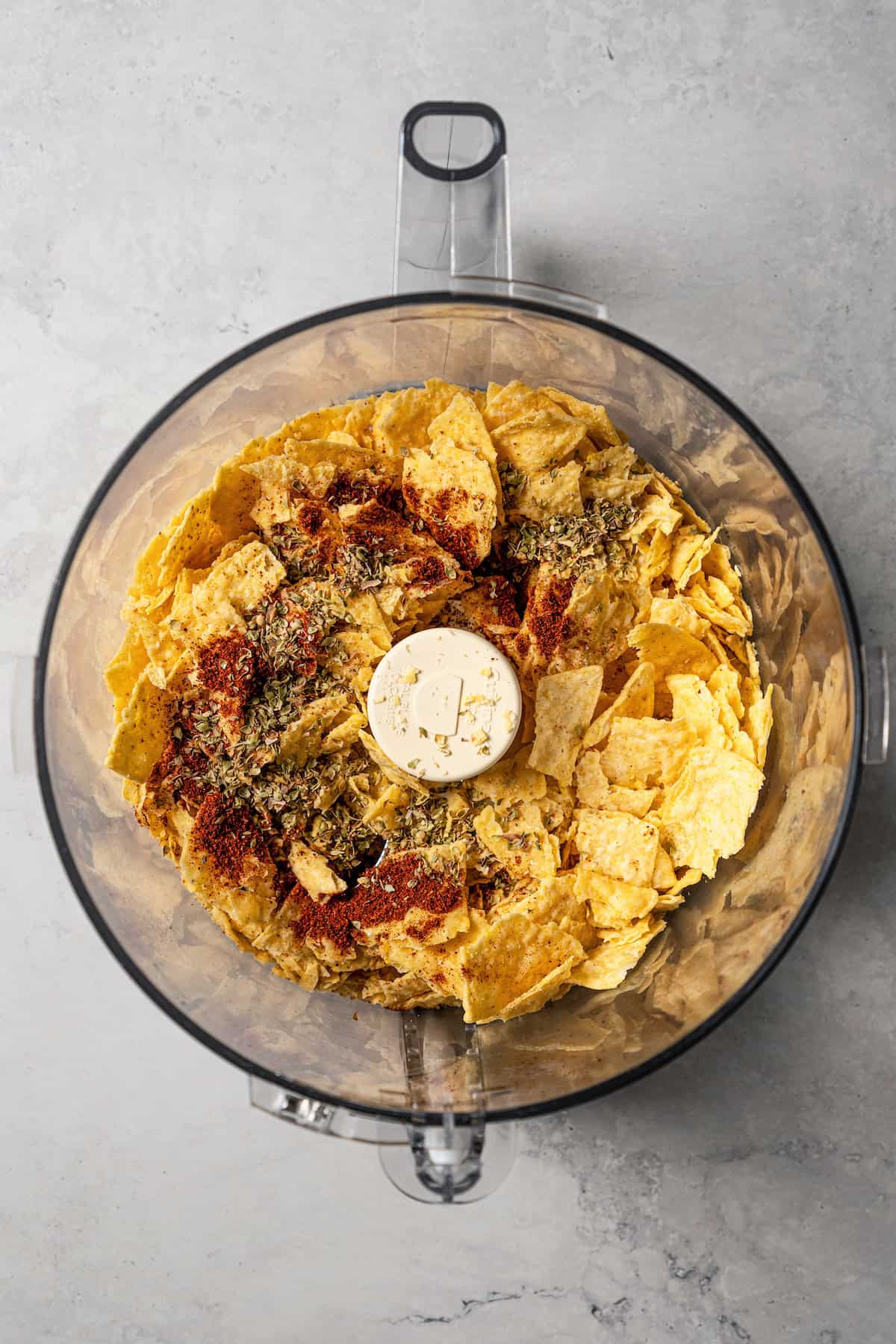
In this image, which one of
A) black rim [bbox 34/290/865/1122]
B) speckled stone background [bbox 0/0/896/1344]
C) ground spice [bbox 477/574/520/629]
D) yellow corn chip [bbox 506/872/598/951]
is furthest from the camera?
speckled stone background [bbox 0/0/896/1344]

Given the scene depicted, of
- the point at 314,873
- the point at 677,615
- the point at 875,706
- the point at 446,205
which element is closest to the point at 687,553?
the point at 677,615

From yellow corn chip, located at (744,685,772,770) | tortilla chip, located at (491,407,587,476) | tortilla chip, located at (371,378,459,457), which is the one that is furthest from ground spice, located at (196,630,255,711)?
yellow corn chip, located at (744,685,772,770)

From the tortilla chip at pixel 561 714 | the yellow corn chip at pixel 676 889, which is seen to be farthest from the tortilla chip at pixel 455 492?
the yellow corn chip at pixel 676 889

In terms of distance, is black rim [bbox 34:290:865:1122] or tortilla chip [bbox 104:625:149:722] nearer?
black rim [bbox 34:290:865:1122]

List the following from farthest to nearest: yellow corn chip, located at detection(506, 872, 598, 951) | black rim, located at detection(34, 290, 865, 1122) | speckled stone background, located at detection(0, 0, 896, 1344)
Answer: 1. speckled stone background, located at detection(0, 0, 896, 1344)
2. yellow corn chip, located at detection(506, 872, 598, 951)
3. black rim, located at detection(34, 290, 865, 1122)

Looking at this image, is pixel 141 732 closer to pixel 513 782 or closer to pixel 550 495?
pixel 513 782

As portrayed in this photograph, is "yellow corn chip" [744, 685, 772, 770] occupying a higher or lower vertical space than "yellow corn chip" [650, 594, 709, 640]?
lower

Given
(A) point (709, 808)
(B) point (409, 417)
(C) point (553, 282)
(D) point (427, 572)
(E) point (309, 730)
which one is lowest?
(A) point (709, 808)

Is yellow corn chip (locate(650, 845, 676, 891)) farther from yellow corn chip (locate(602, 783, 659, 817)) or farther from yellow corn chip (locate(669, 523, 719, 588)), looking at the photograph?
yellow corn chip (locate(669, 523, 719, 588))
